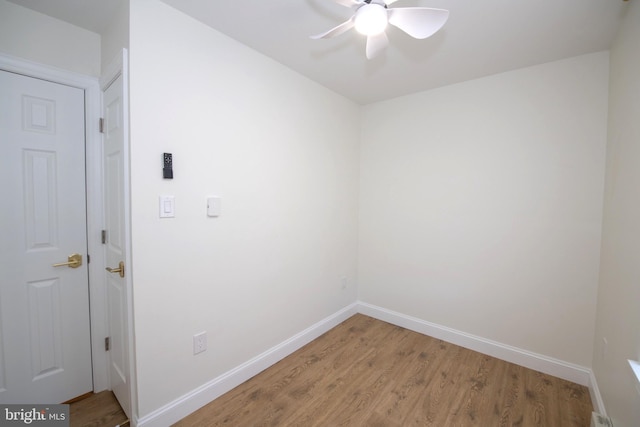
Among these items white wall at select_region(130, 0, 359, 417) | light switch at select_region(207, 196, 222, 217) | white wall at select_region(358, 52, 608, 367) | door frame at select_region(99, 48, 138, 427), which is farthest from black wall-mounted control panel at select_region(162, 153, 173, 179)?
white wall at select_region(358, 52, 608, 367)

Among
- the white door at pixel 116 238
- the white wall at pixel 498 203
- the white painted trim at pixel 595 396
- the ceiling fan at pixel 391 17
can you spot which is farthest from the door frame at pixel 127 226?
the white painted trim at pixel 595 396

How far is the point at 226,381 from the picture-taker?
6.25ft

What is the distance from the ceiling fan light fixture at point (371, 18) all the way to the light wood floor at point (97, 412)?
2.55 metres

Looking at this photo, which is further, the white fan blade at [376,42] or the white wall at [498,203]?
the white wall at [498,203]

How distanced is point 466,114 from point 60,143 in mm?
3091

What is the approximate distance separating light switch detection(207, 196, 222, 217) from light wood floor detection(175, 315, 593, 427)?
4.20 feet

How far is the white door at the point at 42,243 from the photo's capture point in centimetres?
152

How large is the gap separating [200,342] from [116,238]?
0.85 meters

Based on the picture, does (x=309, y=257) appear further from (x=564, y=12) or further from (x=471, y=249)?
(x=564, y=12)

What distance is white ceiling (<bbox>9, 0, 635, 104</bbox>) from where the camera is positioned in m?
1.50

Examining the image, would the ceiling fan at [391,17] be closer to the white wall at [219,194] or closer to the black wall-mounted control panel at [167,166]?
the white wall at [219,194]

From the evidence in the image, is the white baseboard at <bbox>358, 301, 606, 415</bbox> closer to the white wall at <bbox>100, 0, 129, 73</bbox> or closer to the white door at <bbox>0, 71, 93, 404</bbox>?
the white door at <bbox>0, 71, 93, 404</bbox>

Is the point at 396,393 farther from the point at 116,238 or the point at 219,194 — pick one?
the point at 116,238

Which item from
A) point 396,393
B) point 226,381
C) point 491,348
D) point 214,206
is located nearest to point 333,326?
point 396,393
